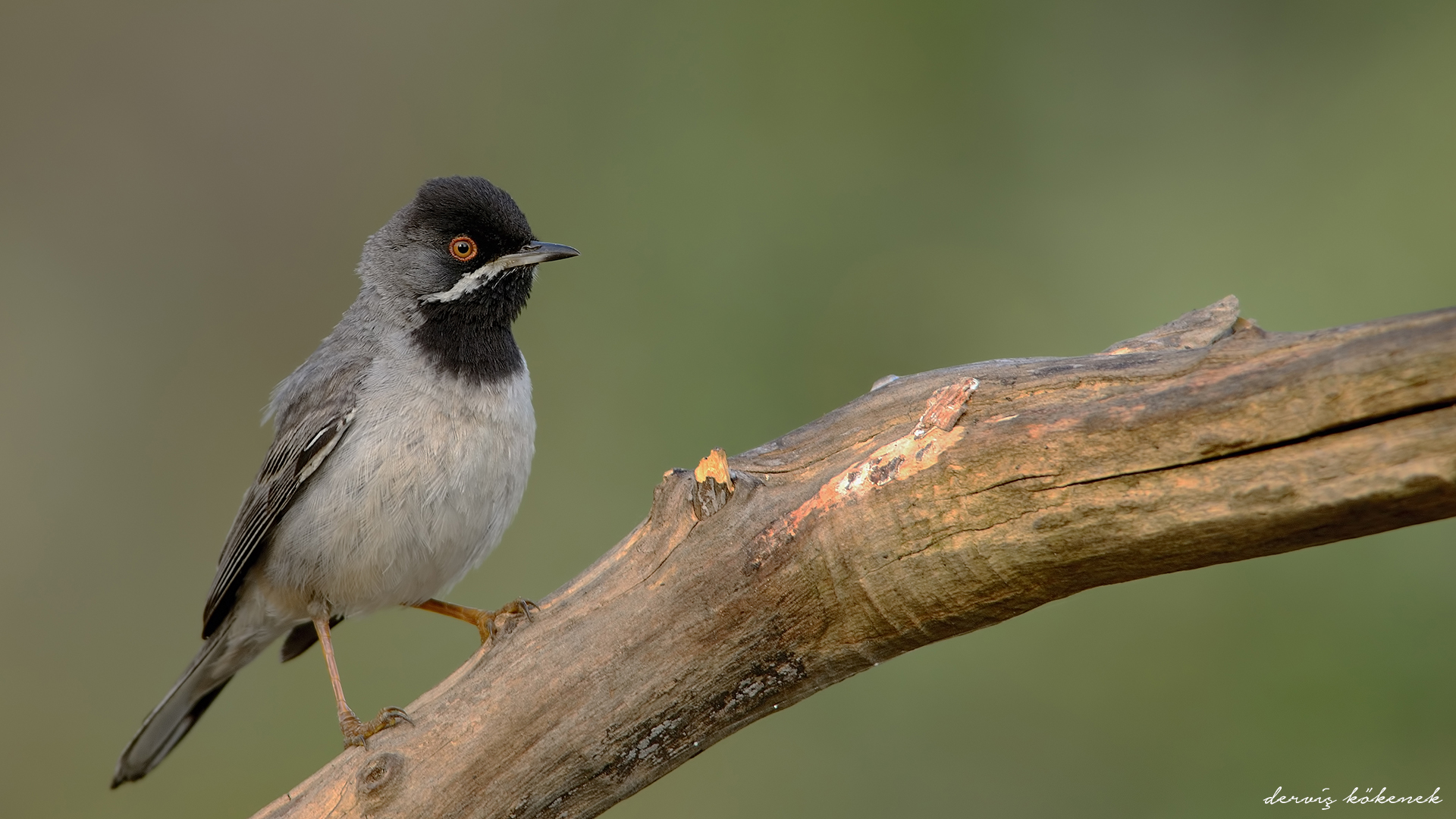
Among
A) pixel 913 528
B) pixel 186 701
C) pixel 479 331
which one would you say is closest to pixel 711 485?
pixel 913 528

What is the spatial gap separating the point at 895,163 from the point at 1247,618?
3.82 metres

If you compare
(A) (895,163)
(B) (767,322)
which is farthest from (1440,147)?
(B) (767,322)

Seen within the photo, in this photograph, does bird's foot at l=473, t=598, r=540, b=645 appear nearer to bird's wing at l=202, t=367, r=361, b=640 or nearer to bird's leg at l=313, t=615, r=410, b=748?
bird's leg at l=313, t=615, r=410, b=748

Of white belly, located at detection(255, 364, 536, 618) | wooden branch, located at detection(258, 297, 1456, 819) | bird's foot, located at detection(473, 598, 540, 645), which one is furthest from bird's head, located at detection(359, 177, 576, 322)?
wooden branch, located at detection(258, 297, 1456, 819)

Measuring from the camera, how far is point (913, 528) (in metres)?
3.15

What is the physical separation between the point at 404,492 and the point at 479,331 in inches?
33.1

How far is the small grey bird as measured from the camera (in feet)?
14.8

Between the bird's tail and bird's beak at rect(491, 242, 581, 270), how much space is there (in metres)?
2.14

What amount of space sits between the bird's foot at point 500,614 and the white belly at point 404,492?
0.27 metres

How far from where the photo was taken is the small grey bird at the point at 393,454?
451 cm

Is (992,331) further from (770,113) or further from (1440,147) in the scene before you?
(1440,147)

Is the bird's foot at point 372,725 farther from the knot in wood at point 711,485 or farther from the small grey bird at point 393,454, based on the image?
the knot in wood at point 711,485

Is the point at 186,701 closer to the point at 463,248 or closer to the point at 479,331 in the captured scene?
the point at 479,331

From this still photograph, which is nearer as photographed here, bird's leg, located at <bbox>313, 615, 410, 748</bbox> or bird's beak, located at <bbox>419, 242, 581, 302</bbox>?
bird's leg, located at <bbox>313, 615, 410, 748</bbox>
